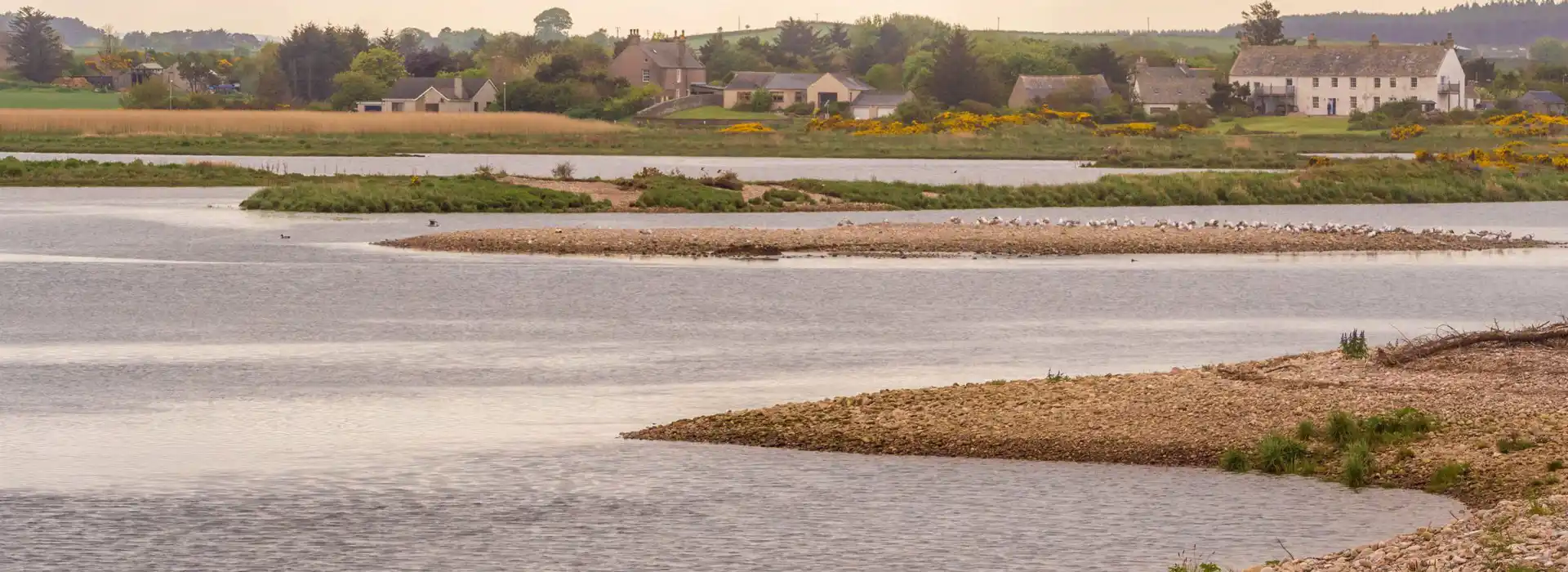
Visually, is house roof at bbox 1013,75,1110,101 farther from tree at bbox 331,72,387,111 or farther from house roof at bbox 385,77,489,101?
tree at bbox 331,72,387,111

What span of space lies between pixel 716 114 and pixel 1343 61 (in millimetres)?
54304

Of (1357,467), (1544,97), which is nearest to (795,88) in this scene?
(1544,97)

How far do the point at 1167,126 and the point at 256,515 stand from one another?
394 feet

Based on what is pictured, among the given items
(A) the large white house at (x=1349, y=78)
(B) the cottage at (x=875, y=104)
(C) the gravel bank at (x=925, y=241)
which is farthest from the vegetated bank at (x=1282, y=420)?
(A) the large white house at (x=1349, y=78)

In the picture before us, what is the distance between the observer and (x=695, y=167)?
9406 cm

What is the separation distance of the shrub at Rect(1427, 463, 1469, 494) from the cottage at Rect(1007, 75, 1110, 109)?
148 meters

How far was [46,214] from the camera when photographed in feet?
208

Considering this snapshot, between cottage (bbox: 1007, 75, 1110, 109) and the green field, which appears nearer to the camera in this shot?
cottage (bbox: 1007, 75, 1110, 109)

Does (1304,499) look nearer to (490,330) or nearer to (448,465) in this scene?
(448,465)

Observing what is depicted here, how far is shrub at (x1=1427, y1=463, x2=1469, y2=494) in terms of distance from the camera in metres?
19.0

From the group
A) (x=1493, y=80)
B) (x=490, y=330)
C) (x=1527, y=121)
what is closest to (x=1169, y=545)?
(x=490, y=330)

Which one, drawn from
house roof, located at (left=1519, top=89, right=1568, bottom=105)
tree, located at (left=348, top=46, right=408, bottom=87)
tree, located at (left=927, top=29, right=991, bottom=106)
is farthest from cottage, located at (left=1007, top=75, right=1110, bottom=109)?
tree, located at (left=348, top=46, right=408, bottom=87)

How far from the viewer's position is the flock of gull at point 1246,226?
56562 millimetres

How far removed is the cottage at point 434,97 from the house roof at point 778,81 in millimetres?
24149
